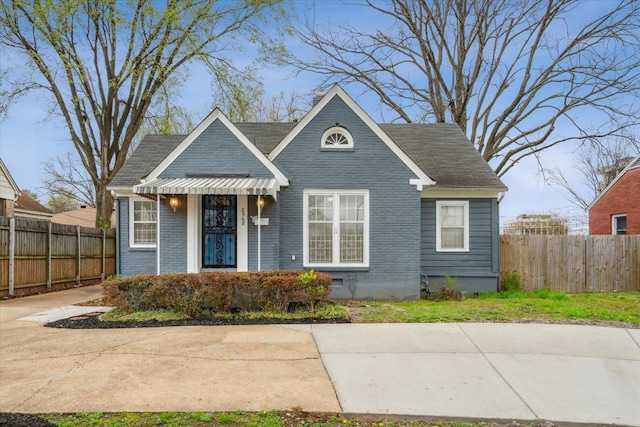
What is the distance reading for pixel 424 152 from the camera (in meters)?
14.7

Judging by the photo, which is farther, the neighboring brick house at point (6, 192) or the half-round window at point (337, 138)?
the neighboring brick house at point (6, 192)

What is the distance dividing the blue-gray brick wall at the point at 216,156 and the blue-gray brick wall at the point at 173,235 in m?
0.92

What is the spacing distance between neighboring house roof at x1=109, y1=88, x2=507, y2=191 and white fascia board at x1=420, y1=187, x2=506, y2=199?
0.11m

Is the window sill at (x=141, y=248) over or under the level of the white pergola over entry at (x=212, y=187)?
under

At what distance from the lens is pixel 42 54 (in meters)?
20.8

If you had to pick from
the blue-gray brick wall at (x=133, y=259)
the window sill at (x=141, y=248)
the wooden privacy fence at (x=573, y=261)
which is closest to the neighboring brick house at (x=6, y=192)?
the blue-gray brick wall at (x=133, y=259)

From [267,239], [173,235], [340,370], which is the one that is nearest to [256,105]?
[173,235]

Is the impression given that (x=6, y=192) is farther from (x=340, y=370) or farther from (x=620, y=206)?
(x=620, y=206)

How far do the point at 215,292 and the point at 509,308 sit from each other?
6607 mm

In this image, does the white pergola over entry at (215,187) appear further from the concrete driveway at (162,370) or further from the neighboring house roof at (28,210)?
the neighboring house roof at (28,210)

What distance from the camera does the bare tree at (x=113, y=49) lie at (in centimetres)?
2033

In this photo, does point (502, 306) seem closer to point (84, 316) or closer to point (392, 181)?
point (392, 181)

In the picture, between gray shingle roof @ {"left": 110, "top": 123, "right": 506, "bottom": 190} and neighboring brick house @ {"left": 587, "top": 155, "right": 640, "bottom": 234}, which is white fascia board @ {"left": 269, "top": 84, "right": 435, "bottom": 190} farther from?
neighboring brick house @ {"left": 587, "top": 155, "right": 640, "bottom": 234}

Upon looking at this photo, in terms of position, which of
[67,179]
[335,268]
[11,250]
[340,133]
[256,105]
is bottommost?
[335,268]
